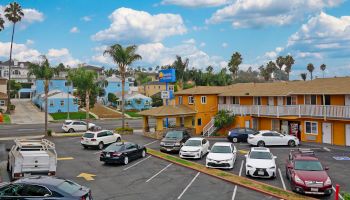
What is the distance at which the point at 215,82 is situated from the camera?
75.5 meters

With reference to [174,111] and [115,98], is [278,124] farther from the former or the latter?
[115,98]

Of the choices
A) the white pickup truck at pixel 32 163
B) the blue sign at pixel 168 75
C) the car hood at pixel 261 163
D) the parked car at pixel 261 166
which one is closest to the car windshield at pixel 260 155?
the parked car at pixel 261 166

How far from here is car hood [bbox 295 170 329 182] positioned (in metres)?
17.2

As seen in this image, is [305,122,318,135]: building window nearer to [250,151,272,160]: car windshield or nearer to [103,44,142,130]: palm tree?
[250,151,272,160]: car windshield

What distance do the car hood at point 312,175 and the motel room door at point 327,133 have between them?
18013 mm

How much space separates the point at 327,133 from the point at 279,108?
205 inches

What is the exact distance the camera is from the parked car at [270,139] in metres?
32.7

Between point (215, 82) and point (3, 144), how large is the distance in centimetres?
4801

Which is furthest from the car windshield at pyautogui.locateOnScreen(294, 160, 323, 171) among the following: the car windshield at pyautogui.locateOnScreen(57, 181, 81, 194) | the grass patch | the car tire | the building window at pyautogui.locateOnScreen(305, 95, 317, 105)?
the grass patch

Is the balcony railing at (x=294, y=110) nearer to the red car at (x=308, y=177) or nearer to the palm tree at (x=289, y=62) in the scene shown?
the red car at (x=308, y=177)

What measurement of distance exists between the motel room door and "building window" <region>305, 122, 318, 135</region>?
32.9 inches

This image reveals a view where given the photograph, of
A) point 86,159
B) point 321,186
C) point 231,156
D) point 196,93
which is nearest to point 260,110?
point 196,93

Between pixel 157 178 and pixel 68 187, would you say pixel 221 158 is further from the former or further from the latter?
pixel 68 187

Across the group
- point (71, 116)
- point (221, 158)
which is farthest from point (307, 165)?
point (71, 116)
